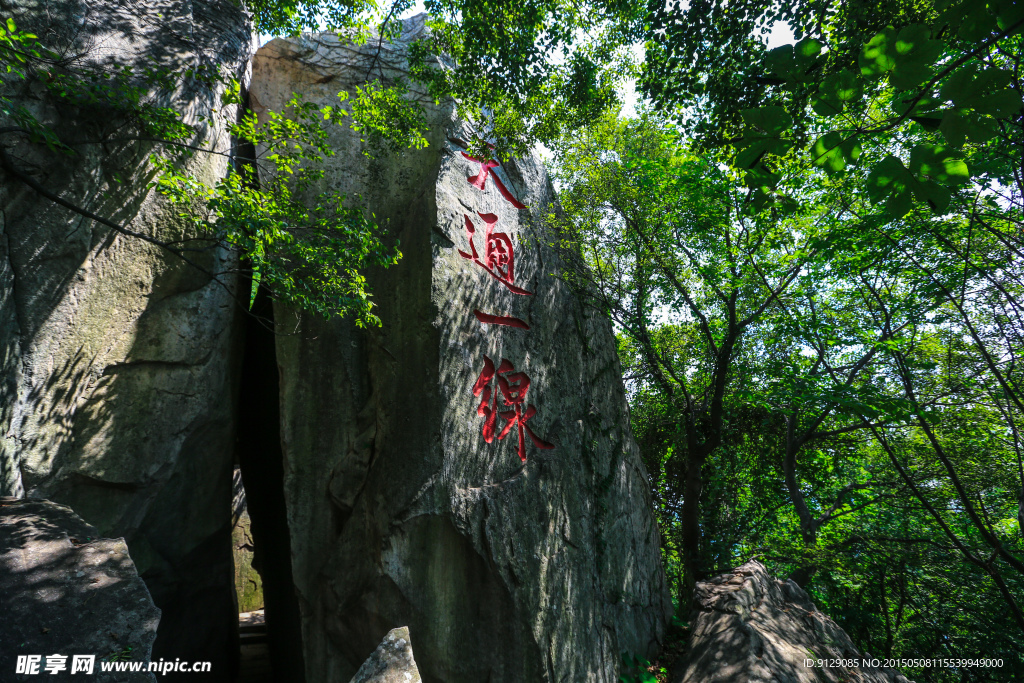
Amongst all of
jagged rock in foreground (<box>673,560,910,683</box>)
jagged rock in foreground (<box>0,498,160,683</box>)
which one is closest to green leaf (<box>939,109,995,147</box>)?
jagged rock in foreground (<box>0,498,160,683</box>)

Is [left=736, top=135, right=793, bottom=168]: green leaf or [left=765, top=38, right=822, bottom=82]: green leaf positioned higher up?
[left=765, top=38, right=822, bottom=82]: green leaf

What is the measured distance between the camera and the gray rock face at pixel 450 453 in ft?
13.0

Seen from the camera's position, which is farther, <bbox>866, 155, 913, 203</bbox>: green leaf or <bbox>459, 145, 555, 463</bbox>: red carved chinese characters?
<bbox>459, 145, 555, 463</bbox>: red carved chinese characters

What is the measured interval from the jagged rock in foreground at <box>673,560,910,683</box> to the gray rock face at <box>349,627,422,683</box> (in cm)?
319

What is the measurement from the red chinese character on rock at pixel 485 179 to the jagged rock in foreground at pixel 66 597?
4.14m

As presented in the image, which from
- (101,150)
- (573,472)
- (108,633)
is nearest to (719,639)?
(573,472)

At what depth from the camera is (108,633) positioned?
2125mm

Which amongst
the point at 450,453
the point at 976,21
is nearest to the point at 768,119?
the point at 976,21

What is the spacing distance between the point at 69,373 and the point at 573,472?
4386 mm

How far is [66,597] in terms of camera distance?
2186 millimetres

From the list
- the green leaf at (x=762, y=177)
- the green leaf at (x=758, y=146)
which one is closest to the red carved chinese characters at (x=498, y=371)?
the green leaf at (x=762, y=177)

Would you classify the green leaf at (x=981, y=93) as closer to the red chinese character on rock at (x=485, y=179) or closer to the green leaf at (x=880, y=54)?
the green leaf at (x=880, y=54)

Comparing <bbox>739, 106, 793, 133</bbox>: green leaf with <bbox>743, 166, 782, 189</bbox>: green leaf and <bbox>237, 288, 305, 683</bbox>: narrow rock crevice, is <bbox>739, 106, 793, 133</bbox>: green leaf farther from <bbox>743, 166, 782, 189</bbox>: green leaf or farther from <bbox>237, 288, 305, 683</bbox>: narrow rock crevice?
<bbox>237, 288, 305, 683</bbox>: narrow rock crevice

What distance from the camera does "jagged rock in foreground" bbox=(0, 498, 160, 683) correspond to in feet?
6.60
